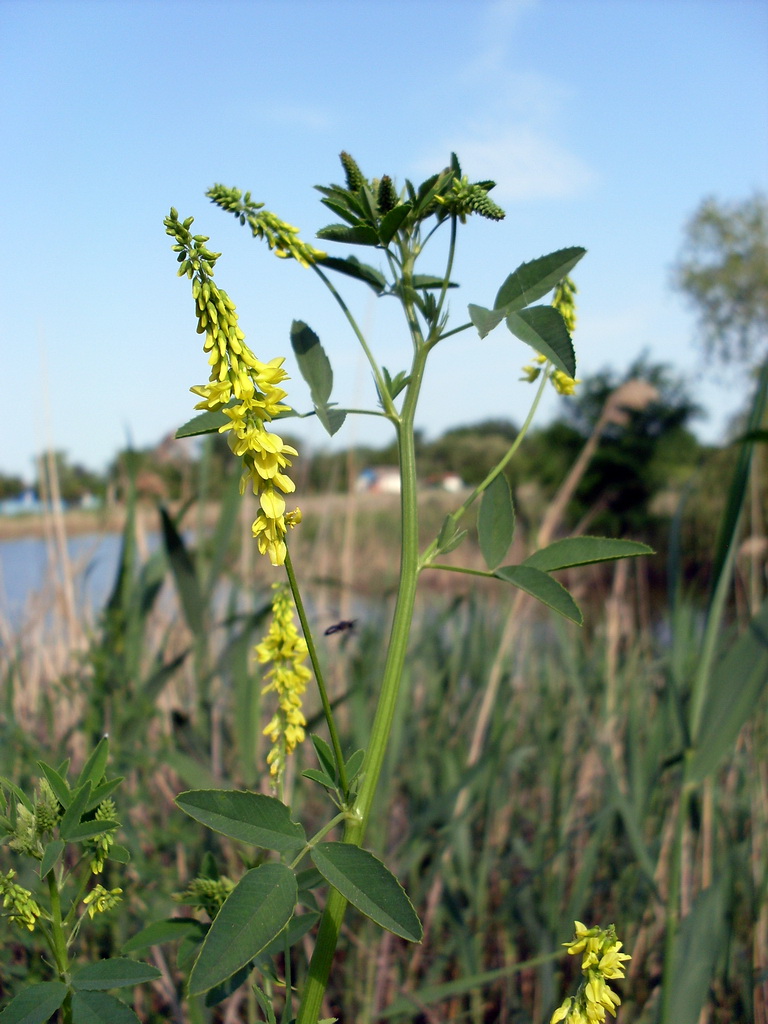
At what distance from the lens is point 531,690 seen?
9.50 feet

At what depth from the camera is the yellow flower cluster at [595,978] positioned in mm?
604

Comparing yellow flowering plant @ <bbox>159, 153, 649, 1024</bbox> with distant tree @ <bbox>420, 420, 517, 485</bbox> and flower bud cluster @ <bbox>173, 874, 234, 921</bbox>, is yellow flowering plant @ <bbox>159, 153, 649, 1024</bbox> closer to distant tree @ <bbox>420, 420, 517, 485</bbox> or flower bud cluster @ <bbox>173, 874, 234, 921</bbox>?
flower bud cluster @ <bbox>173, 874, 234, 921</bbox>

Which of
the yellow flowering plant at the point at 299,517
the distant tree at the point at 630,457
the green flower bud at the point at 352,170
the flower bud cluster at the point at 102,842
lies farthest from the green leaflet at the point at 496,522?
the distant tree at the point at 630,457

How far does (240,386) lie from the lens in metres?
0.53

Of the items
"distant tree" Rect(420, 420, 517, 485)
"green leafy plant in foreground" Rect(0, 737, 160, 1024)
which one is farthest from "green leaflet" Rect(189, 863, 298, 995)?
"distant tree" Rect(420, 420, 517, 485)

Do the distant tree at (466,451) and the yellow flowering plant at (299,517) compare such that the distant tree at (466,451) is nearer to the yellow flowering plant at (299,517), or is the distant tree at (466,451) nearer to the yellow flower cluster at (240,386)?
the yellow flowering plant at (299,517)

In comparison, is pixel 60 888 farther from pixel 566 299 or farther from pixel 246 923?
pixel 566 299

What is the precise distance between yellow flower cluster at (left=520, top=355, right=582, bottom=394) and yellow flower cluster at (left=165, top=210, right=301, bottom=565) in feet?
1.08

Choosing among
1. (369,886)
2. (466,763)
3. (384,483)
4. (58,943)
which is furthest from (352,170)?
(384,483)

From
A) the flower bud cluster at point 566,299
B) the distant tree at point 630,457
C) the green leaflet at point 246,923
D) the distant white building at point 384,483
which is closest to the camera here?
the green leaflet at point 246,923

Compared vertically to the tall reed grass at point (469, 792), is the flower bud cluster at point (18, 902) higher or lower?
higher

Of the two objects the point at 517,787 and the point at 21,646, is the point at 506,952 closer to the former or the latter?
the point at 517,787

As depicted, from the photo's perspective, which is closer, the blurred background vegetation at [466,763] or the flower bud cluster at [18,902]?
the flower bud cluster at [18,902]

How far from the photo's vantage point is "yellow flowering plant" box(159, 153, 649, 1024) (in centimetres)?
54
